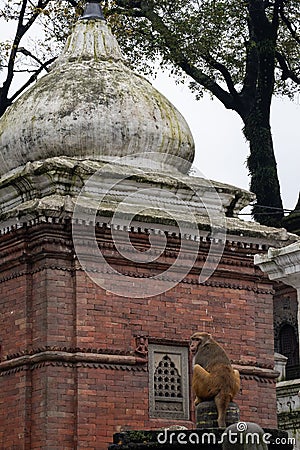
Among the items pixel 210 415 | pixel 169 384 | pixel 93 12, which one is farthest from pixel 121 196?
pixel 210 415

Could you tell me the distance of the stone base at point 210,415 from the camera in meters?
10.2

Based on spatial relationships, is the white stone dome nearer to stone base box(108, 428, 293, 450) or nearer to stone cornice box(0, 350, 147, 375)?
stone cornice box(0, 350, 147, 375)

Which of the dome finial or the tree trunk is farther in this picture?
the tree trunk

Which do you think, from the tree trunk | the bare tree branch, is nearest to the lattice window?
the tree trunk

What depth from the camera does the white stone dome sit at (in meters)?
13.0

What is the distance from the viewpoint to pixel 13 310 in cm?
1221

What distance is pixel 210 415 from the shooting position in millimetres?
10312

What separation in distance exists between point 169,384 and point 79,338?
113 cm

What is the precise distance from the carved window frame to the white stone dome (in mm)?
2237

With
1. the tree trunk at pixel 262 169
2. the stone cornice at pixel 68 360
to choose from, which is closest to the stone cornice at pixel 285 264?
the stone cornice at pixel 68 360

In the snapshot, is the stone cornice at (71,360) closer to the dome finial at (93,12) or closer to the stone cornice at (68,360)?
the stone cornice at (68,360)

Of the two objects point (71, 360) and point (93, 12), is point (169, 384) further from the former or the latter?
point (93, 12)

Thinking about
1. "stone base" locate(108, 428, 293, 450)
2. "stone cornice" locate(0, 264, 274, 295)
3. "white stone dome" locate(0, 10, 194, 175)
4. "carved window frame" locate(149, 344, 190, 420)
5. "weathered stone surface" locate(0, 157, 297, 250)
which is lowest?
"stone base" locate(108, 428, 293, 450)

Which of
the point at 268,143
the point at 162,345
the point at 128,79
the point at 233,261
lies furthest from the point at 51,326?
the point at 268,143
